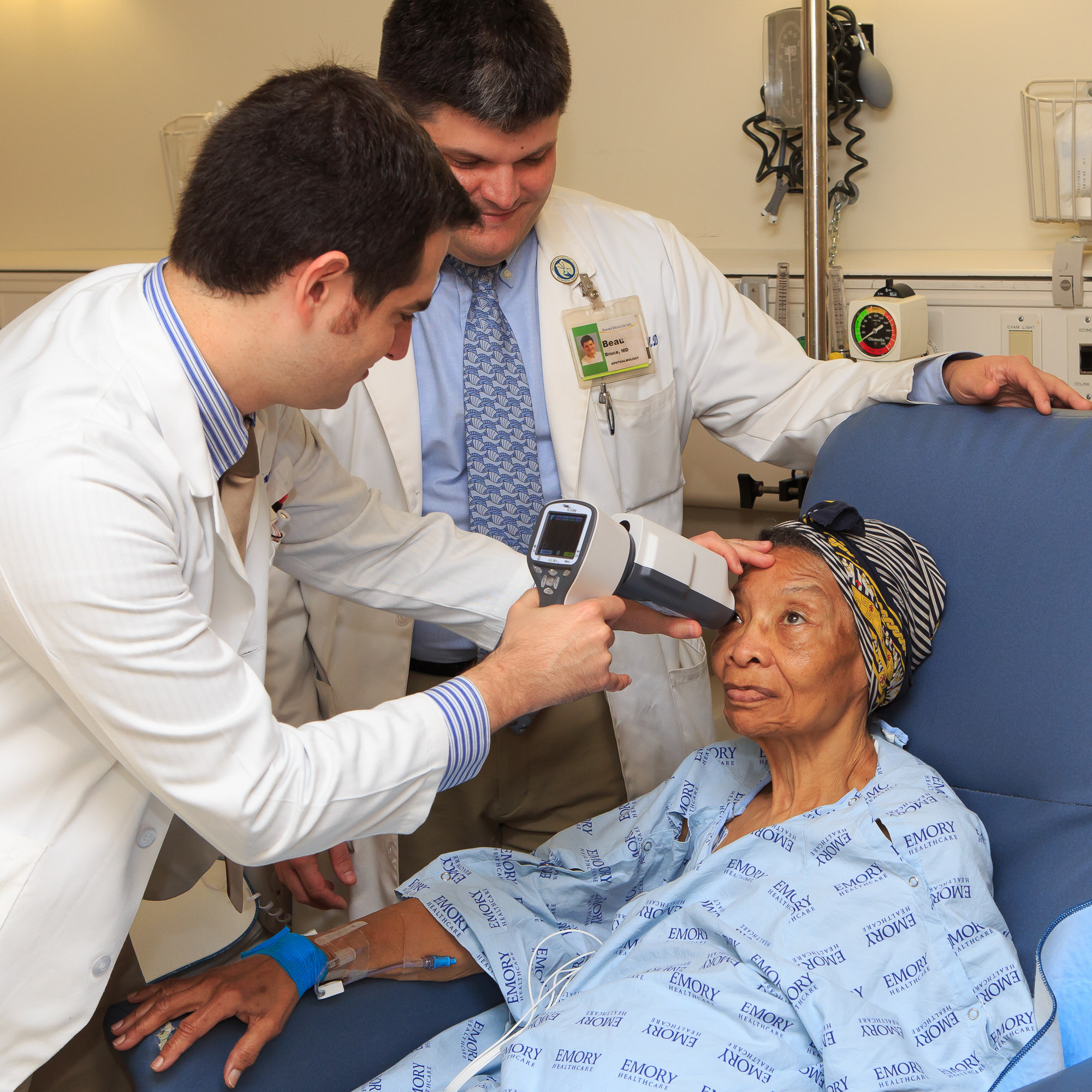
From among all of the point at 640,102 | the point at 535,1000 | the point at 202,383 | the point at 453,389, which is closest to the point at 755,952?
the point at 535,1000

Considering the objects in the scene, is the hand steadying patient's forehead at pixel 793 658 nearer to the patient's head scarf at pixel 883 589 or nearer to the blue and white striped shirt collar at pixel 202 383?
the patient's head scarf at pixel 883 589

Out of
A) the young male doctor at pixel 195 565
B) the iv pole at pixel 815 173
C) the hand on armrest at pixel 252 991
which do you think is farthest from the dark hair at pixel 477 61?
the hand on armrest at pixel 252 991

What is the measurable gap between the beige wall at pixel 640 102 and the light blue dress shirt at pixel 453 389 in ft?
4.54

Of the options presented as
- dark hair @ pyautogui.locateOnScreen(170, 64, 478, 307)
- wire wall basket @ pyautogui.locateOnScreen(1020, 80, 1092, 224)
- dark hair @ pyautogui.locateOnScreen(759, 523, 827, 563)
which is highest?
wire wall basket @ pyautogui.locateOnScreen(1020, 80, 1092, 224)

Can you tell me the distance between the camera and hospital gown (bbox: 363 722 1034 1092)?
1135 millimetres

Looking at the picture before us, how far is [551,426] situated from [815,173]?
0.95 m

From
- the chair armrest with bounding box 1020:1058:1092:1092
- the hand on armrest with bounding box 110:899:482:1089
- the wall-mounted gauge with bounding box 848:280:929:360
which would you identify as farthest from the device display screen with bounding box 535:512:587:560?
the wall-mounted gauge with bounding box 848:280:929:360

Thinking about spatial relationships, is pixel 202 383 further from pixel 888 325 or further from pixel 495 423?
pixel 888 325

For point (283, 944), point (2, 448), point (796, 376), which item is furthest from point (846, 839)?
point (2, 448)

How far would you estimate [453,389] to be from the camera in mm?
1796

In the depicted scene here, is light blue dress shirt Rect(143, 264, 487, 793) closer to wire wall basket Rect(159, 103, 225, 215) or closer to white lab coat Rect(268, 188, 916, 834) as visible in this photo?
white lab coat Rect(268, 188, 916, 834)

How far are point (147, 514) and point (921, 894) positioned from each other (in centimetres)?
92

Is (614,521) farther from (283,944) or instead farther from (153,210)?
(153,210)

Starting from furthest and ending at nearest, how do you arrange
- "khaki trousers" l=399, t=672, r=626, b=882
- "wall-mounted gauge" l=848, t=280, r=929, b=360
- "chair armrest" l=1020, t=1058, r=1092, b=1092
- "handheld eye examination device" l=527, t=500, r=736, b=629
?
"wall-mounted gauge" l=848, t=280, r=929, b=360 → "khaki trousers" l=399, t=672, r=626, b=882 → "handheld eye examination device" l=527, t=500, r=736, b=629 → "chair armrest" l=1020, t=1058, r=1092, b=1092
